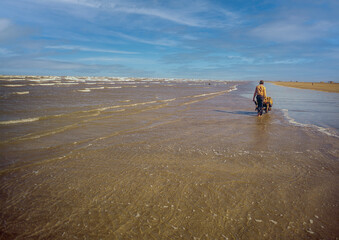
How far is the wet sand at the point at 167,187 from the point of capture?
2.76 m

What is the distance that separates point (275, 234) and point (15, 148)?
652 cm

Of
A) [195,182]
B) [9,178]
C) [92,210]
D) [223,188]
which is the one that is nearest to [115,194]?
[92,210]

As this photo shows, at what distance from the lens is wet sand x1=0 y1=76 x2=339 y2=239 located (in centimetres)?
276

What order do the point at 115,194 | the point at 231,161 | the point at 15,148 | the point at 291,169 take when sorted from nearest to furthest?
1. the point at 115,194
2. the point at 291,169
3. the point at 231,161
4. the point at 15,148

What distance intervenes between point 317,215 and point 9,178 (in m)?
5.48

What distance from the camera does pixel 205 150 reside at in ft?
19.0

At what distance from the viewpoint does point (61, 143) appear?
6.24 metres

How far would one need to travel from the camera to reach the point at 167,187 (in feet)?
12.3

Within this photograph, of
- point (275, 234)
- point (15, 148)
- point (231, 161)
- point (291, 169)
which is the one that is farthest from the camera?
point (15, 148)

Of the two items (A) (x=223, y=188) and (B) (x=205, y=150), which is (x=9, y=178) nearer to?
(A) (x=223, y=188)

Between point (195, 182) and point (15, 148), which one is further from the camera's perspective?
point (15, 148)

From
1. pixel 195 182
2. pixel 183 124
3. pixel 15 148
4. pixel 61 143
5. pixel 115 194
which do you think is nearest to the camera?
pixel 115 194

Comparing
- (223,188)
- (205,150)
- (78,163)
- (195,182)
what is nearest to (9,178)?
(78,163)

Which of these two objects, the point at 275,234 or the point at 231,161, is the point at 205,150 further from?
the point at 275,234
